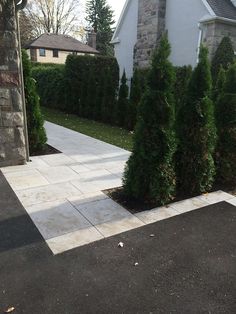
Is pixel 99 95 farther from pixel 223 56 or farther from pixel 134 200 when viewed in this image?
pixel 134 200

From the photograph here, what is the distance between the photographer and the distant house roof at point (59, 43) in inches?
1327

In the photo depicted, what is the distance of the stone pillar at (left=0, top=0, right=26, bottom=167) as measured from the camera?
4777 millimetres

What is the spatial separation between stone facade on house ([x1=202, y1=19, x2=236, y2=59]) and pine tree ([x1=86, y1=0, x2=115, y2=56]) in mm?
30016

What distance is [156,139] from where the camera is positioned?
3.79 meters

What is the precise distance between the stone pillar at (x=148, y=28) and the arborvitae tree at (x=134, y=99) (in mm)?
3176

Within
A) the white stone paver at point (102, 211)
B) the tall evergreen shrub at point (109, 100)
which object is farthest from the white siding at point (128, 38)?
the white stone paver at point (102, 211)

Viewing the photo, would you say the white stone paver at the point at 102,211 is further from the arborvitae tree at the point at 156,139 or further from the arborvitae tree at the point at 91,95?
the arborvitae tree at the point at 91,95

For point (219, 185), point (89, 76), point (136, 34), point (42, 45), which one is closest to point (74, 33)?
point (42, 45)

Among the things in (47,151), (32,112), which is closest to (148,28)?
(32,112)

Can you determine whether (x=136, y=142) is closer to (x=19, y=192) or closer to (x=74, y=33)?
(x=19, y=192)

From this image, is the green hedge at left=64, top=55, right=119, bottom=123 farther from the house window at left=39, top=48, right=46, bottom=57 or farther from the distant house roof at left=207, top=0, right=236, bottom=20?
the house window at left=39, top=48, right=46, bottom=57

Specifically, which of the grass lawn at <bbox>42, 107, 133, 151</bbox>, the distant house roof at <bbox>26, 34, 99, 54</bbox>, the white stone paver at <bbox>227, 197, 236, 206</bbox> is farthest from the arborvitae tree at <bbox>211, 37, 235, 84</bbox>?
the distant house roof at <bbox>26, 34, 99, 54</bbox>

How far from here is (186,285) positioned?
98.0 inches

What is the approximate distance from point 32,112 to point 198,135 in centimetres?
365
